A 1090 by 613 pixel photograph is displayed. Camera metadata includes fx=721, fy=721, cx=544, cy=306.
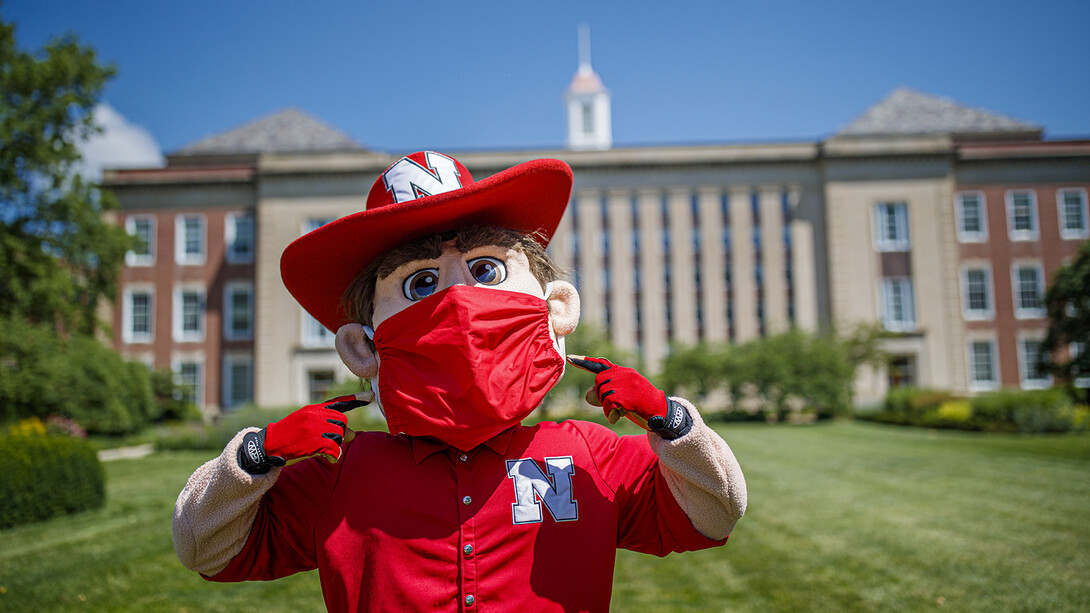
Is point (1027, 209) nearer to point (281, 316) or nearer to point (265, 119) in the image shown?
point (281, 316)

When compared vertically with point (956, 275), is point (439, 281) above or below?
below

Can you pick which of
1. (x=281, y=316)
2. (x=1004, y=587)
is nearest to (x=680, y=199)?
(x=281, y=316)

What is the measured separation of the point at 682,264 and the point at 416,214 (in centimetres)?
3550

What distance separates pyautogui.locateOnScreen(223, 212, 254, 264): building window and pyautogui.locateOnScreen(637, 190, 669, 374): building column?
766 inches

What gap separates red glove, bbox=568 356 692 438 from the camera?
1784mm

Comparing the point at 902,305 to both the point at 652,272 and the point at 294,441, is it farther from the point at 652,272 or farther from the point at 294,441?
the point at 294,441

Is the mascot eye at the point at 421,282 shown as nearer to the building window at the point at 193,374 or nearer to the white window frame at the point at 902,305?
the white window frame at the point at 902,305

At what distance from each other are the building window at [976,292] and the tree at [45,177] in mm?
37573

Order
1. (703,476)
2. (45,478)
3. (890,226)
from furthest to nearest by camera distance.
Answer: (890,226) → (45,478) → (703,476)

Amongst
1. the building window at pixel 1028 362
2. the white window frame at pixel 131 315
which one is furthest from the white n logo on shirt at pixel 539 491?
the building window at pixel 1028 362

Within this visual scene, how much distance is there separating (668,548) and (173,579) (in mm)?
5781

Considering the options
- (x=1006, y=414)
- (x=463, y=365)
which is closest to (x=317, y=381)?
(x=1006, y=414)

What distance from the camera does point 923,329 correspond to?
1318 inches

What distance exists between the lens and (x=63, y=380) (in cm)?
1986
